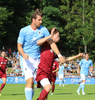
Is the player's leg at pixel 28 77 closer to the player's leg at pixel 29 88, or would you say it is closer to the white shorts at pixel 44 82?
the player's leg at pixel 29 88

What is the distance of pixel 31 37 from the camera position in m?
7.23

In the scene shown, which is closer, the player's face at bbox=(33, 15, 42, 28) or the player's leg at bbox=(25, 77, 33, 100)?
the player's face at bbox=(33, 15, 42, 28)

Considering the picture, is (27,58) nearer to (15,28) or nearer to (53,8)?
(15,28)

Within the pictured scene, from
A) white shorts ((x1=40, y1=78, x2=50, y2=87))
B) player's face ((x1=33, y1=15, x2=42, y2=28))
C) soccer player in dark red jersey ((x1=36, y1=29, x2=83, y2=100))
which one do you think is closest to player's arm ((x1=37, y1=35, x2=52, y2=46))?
soccer player in dark red jersey ((x1=36, y1=29, x2=83, y2=100))

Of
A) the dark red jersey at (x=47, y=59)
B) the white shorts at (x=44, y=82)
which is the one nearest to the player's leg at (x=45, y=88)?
the white shorts at (x=44, y=82)

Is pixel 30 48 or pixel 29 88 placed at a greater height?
pixel 30 48

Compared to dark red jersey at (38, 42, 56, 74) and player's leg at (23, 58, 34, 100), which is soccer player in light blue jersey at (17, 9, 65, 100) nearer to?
player's leg at (23, 58, 34, 100)

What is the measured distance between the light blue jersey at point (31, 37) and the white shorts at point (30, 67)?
0.70 feet

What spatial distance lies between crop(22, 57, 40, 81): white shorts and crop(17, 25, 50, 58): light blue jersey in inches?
8.4

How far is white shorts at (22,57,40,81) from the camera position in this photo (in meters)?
7.34

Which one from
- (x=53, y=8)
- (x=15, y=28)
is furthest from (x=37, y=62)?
(x=53, y=8)

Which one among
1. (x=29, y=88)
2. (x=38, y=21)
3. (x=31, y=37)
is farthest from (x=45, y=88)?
(x=38, y=21)

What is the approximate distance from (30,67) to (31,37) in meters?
0.77

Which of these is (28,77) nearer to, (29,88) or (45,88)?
(29,88)
